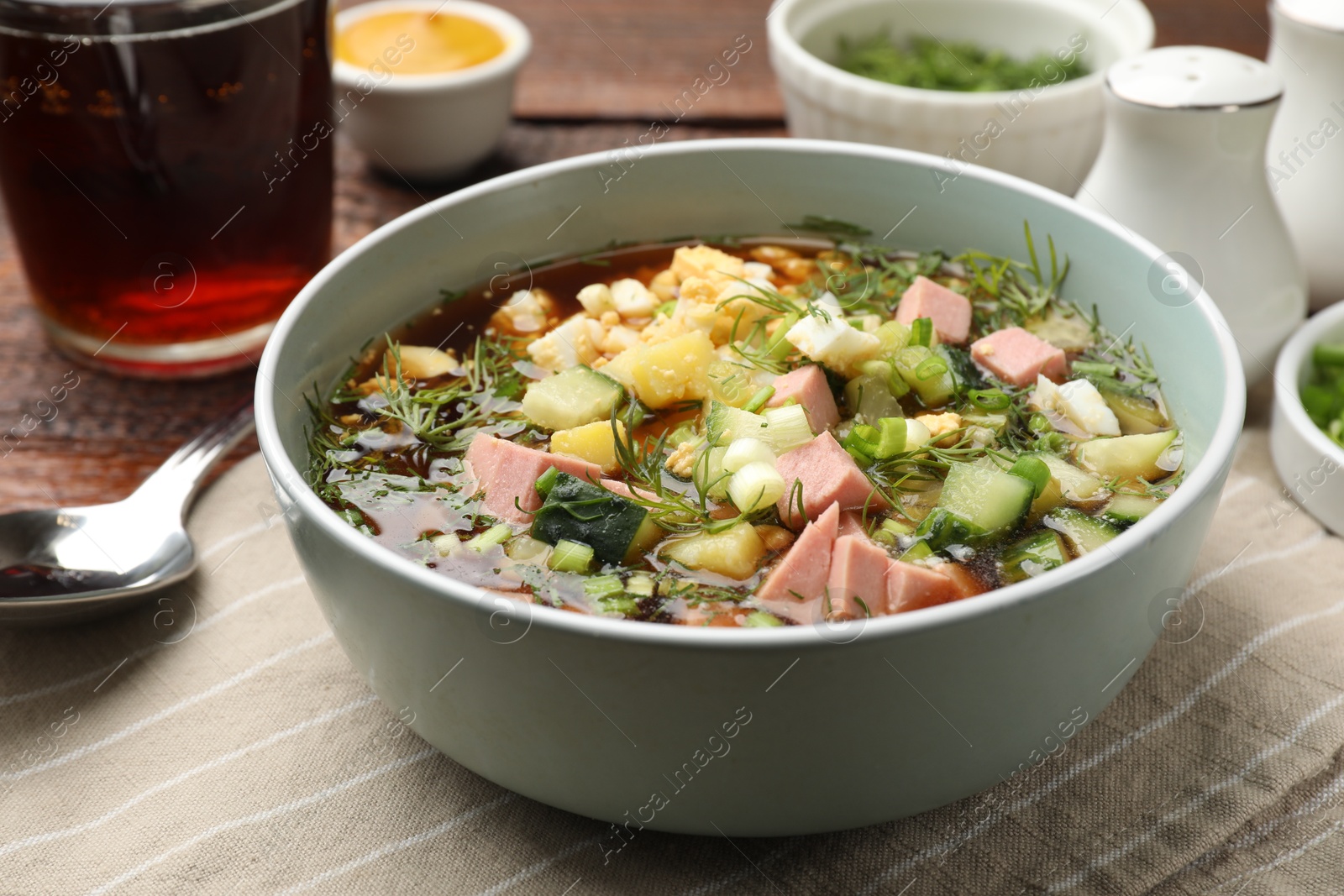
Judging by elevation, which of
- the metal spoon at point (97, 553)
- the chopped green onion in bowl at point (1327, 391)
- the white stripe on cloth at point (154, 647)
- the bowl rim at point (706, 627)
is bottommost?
the white stripe on cloth at point (154, 647)

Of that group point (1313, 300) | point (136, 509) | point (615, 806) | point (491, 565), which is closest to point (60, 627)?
point (136, 509)

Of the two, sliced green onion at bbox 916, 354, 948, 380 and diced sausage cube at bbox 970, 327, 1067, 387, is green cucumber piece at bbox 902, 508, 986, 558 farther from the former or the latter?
diced sausage cube at bbox 970, 327, 1067, 387

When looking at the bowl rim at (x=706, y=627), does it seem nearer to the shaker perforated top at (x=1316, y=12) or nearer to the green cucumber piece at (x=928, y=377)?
the green cucumber piece at (x=928, y=377)

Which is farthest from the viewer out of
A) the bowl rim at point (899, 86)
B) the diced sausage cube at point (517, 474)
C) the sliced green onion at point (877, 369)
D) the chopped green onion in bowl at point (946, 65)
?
the chopped green onion in bowl at point (946, 65)

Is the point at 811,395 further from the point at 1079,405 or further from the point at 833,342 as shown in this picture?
the point at 1079,405

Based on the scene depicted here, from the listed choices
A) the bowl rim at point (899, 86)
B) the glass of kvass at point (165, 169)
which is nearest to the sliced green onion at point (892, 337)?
the bowl rim at point (899, 86)

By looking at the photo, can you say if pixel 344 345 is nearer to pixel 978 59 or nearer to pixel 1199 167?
pixel 1199 167

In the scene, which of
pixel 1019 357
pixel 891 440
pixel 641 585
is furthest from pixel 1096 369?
pixel 641 585
